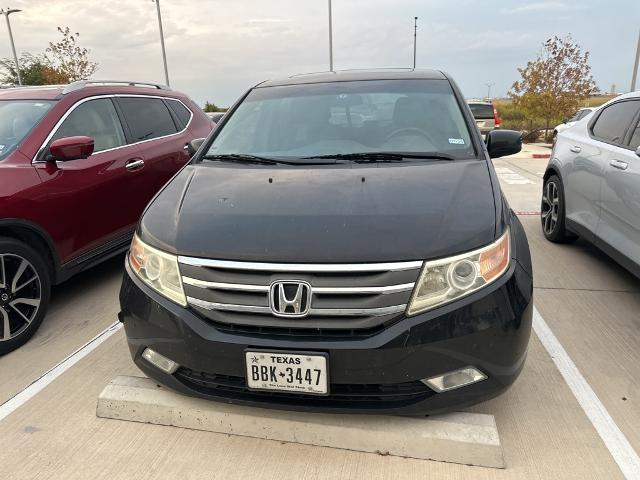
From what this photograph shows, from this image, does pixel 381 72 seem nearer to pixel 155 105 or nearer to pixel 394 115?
pixel 394 115

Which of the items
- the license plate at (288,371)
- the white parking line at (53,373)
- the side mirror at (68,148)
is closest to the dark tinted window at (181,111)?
the side mirror at (68,148)

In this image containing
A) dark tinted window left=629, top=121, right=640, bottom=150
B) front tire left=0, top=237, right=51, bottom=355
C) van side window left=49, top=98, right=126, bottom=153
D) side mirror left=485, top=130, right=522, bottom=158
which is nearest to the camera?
front tire left=0, top=237, right=51, bottom=355

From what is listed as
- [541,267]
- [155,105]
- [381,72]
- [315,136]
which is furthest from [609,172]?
[155,105]

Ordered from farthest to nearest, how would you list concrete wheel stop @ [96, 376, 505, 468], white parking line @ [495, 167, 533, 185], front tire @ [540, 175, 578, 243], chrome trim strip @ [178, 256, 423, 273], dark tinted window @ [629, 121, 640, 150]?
white parking line @ [495, 167, 533, 185] < front tire @ [540, 175, 578, 243] < dark tinted window @ [629, 121, 640, 150] < concrete wheel stop @ [96, 376, 505, 468] < chrome trim strip @ [178, 256, 423, 273]

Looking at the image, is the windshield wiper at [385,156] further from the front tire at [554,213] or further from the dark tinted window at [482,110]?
the dark tinted window at [482,110]

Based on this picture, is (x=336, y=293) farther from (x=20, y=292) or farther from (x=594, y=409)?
(x=20, y=292)

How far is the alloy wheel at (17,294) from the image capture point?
3.09 meters

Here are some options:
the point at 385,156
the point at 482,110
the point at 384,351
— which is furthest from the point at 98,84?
the point at 482,110

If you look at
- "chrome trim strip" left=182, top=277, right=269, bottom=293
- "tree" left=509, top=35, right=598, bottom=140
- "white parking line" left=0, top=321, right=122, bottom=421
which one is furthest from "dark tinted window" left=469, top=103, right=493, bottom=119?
"chrome trim strip" left=182, top=277, right=269, bottom=293

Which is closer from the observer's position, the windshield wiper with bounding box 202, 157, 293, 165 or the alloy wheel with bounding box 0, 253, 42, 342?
the windshield wiper with bounding box 202, 157, 293, 165

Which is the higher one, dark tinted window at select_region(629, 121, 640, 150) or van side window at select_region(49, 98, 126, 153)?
van side window at select_region(49, 98, 126, 153)

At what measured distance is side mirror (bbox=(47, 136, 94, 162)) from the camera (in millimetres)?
3389

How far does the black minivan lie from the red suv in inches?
51.6

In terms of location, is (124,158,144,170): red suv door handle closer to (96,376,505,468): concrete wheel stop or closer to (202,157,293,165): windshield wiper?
(202,157,293,165): windshield wiper
